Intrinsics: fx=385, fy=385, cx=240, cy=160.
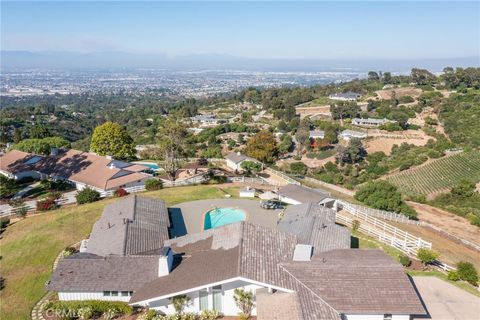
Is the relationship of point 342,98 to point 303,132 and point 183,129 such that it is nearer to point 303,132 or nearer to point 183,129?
point 303,132

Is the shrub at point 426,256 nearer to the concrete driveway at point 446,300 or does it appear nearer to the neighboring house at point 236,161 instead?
the concrete driveway at point 446,300

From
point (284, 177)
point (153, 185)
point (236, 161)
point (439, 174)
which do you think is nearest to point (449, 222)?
point (284, 177)

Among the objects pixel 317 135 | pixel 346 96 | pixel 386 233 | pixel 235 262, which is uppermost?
pixel 235 262

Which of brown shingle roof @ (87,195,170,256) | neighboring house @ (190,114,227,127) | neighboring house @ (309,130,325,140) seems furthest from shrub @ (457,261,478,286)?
neighboring house @ (190,114,227,127)

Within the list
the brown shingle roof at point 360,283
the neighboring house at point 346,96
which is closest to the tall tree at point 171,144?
the brown shingle roof at point 360,283

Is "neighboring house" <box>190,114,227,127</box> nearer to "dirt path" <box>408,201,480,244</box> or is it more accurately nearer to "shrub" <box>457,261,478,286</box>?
"dirt path" <box>408,201,480,244</box>

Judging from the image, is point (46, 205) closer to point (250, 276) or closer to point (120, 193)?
point (120, 193)

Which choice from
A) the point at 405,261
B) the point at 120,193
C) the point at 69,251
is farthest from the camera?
the point at 120,193
